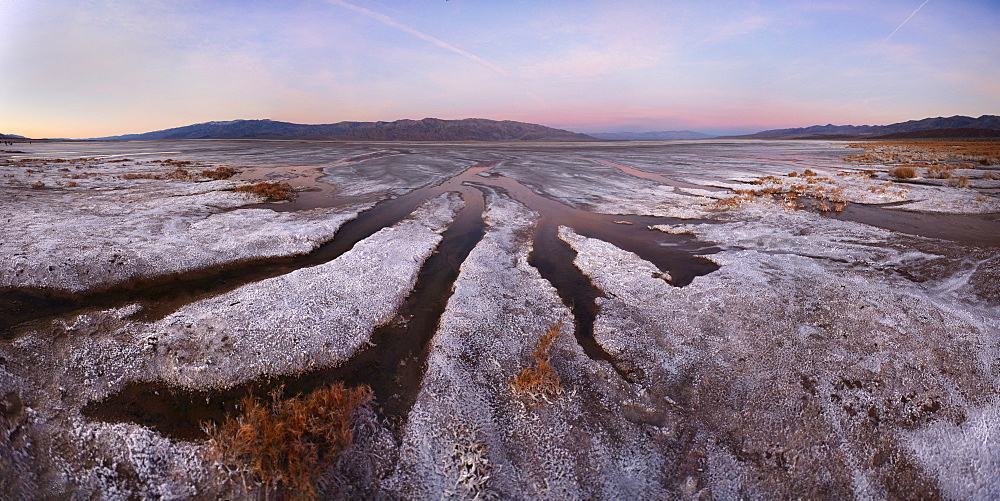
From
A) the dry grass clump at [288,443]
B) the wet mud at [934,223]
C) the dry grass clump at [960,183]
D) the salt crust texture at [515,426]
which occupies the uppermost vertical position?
the dry grass clump at [960,183]

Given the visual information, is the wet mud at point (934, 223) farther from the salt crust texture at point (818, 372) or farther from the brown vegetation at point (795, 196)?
the salt crust texture at point (818, 372)

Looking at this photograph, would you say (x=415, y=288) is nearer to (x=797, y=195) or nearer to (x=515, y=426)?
(x=515, y=426)

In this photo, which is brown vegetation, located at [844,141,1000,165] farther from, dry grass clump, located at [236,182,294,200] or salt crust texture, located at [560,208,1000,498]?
dry grass clump, located at [236,182,294,200]

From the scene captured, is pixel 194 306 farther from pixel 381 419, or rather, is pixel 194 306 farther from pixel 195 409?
pixel 381 419

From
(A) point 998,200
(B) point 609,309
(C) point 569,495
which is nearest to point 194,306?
(C) point 569,495

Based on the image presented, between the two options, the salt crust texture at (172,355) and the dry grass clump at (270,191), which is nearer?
the salt crust texture at (172,355)

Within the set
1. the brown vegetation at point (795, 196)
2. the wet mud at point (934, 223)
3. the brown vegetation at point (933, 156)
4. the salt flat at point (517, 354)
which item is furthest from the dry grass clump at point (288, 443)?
the brown vegetation at point (933, 156)
